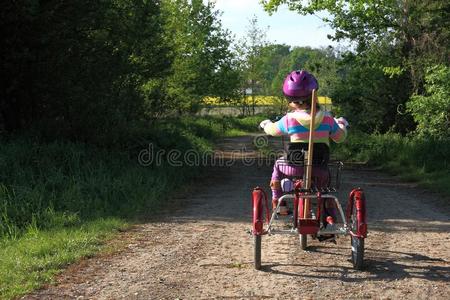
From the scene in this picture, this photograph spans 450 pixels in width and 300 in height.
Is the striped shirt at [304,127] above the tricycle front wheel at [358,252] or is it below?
above

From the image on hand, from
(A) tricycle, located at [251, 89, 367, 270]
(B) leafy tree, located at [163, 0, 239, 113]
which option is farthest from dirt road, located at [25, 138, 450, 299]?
(B) leafy tree, located at [163, 0, 239, 113]

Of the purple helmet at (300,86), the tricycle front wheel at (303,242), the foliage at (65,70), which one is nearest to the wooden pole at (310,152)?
the purple helmet at (300,86)

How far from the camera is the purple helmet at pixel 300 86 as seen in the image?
20.6 ft

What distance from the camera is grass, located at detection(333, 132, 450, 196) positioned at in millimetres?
14194

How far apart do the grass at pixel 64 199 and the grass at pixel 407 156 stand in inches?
235

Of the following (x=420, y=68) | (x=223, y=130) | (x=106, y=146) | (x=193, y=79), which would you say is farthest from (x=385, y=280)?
(x=223, y=130)

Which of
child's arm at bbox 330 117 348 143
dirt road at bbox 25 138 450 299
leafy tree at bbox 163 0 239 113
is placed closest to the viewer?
dirt road at bbox 25 138 450 299

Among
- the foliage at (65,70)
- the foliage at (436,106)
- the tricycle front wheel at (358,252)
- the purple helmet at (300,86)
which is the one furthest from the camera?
the foliage at (436,106)

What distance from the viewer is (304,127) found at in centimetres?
630

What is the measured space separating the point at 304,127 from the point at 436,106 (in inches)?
514

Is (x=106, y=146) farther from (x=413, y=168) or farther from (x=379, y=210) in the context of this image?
(x=413, y=168)

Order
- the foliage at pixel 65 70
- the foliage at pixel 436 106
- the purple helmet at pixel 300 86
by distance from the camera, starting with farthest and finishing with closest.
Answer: the foliage at pixel 436 106, the foliage at pixel 65 70, the purple helmet at pixel 300 86

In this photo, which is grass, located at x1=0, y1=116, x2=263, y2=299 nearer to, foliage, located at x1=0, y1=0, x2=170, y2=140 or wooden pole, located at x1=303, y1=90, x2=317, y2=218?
foliage, located at x1=0, y1=0, x2=170, y2=140

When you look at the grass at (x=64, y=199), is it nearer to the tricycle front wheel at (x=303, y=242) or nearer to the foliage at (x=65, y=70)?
the foliage at (x=65, y=70)
